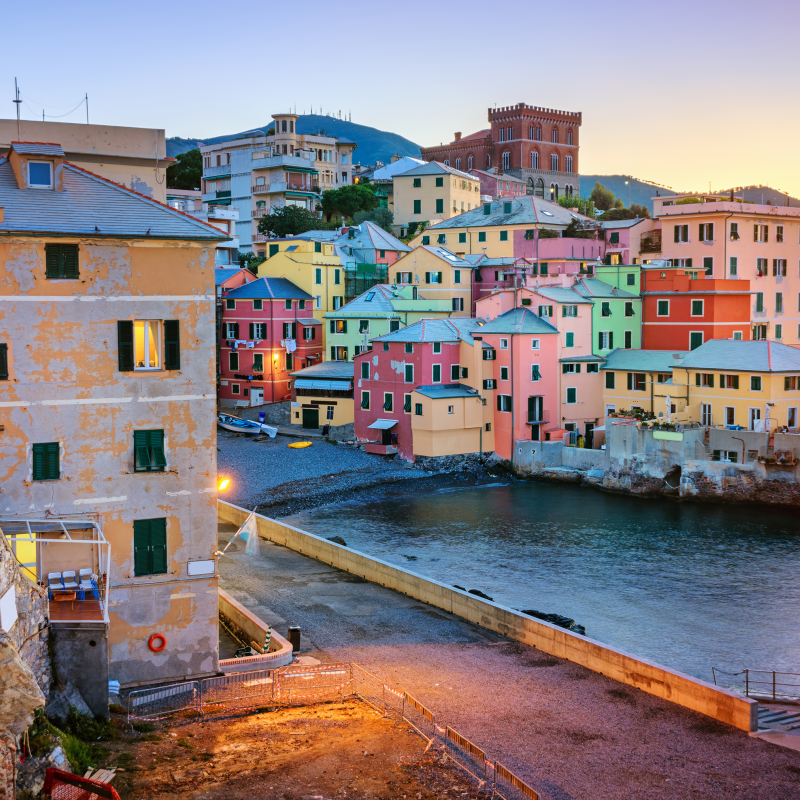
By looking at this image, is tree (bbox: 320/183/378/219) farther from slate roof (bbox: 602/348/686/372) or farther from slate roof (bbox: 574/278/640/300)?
slate roof (bbox: 602/348/686/372)

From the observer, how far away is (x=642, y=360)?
58.0 meters

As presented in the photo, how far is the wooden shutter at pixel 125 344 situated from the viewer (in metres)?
19.7

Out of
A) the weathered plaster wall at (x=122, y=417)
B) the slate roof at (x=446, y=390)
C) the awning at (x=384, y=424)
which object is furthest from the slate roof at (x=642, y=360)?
the weathered plaster wall at (x=122, y=417)

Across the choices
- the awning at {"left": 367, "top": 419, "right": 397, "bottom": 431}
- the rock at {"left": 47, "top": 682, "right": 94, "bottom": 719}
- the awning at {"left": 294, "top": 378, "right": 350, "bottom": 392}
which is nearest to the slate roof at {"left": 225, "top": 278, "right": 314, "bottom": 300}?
the awning at {"left": 294, "top": 378, "right": 350, "bottom": 392}

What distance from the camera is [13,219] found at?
62.2 feet

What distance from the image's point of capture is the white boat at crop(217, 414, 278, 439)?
60438mm

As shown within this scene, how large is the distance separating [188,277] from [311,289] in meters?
53.4

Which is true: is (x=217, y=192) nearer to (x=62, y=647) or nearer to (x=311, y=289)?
(x=311, y=289)

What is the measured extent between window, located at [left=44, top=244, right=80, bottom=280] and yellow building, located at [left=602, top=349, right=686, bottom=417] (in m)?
40.8

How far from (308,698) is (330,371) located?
46092mm

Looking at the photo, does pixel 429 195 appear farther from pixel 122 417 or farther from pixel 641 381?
pixel 122 417

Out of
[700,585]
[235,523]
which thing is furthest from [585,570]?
[235,523]

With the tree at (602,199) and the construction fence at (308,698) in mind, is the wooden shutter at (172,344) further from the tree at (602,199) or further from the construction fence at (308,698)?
the tree at (602,199)

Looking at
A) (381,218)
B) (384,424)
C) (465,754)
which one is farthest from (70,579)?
(381,218)
